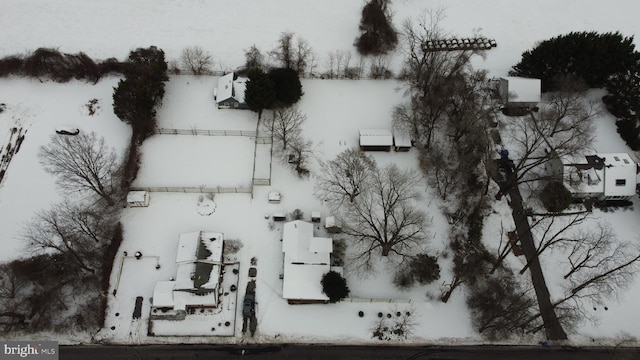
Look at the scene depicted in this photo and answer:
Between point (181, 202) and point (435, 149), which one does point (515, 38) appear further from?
point (181, 202)

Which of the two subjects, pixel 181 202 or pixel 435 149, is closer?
pixel 181 202

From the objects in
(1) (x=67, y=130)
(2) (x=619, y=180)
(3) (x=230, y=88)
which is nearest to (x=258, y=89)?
(3) (x=230, y=88)

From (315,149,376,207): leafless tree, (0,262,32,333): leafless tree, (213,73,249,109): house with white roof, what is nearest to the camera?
(0,262,32,333): leafless tree

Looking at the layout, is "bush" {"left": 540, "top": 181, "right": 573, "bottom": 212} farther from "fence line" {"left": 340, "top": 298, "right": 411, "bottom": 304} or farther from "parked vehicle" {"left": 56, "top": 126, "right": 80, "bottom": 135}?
"parked vehicle" {"left": 56, "top": 126, "right": 80, "bottom": 135}

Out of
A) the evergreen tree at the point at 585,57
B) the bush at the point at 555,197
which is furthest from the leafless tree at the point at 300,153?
the evergreen tree at the point at 585,57

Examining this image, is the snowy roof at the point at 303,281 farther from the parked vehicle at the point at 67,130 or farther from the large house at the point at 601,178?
the parked vehicle at the point at 67,130

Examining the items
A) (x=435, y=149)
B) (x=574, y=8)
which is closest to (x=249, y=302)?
(x=435, y=149)

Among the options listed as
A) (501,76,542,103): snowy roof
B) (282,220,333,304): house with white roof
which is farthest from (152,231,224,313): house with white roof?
(501,76,542,103): snowy roof
